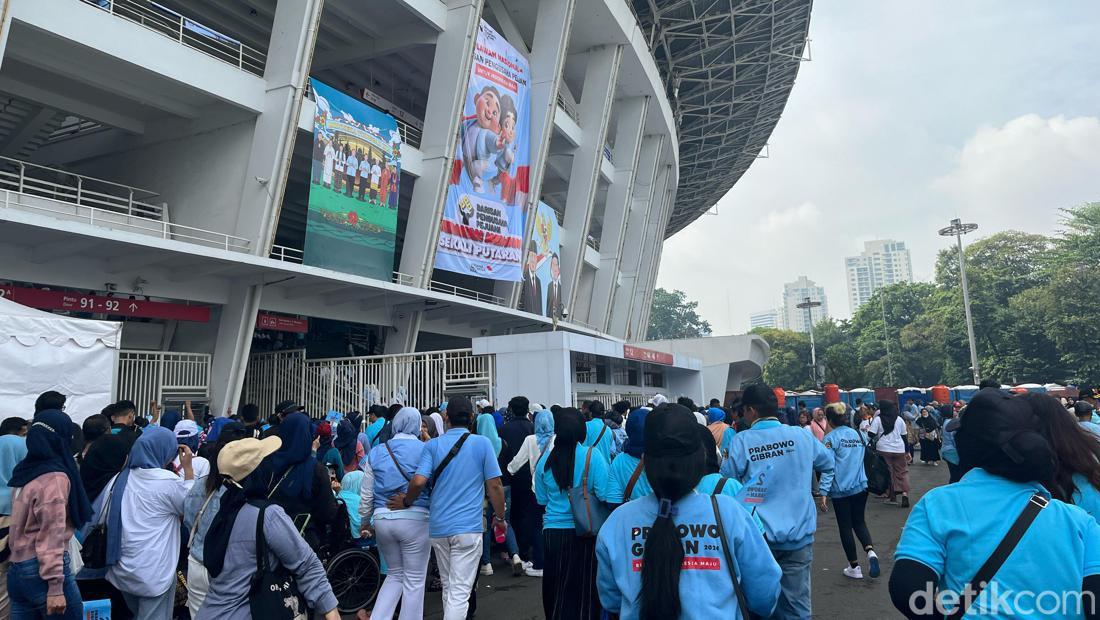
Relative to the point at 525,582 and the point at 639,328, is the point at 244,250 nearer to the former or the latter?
the point at 525,582

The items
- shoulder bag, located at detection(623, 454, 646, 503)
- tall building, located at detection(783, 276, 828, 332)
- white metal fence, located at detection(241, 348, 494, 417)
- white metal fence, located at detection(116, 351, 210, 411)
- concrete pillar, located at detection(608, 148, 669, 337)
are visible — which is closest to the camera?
shoulder bag, located at detection(623, 454, 646, 503)

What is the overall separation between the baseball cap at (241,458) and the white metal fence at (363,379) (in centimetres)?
1218

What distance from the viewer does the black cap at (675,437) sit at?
2428 mm

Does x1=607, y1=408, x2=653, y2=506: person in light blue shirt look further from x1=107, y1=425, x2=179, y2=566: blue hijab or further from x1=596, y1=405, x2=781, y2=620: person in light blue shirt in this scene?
x1=107, y1=425, x2=179, y2=566: blue hijab

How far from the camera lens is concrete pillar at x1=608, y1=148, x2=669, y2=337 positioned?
3338 centimetres

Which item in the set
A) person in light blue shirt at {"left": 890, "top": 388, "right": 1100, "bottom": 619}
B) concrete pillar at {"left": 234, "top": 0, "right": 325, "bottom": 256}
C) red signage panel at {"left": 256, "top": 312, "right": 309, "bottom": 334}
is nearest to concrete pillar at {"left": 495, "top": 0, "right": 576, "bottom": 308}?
red signage panel at {"left": 256, "top": 312, "right": 309, "bottom": 334}

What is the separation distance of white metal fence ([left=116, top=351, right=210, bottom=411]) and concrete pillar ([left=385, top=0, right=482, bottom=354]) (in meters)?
5.71

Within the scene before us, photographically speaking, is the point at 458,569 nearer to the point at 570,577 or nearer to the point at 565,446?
the point at 570,577

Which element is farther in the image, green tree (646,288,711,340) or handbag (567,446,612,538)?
green tree (646,288,711,340)

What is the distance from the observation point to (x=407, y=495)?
185 inches

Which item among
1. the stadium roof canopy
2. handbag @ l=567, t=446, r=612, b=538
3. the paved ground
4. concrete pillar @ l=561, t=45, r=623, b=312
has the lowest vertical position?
the paved ground

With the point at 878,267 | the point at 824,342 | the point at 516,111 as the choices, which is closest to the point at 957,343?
the point at 824,342

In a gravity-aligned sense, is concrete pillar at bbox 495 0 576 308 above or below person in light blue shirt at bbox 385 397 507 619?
above

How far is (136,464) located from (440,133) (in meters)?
15.7
